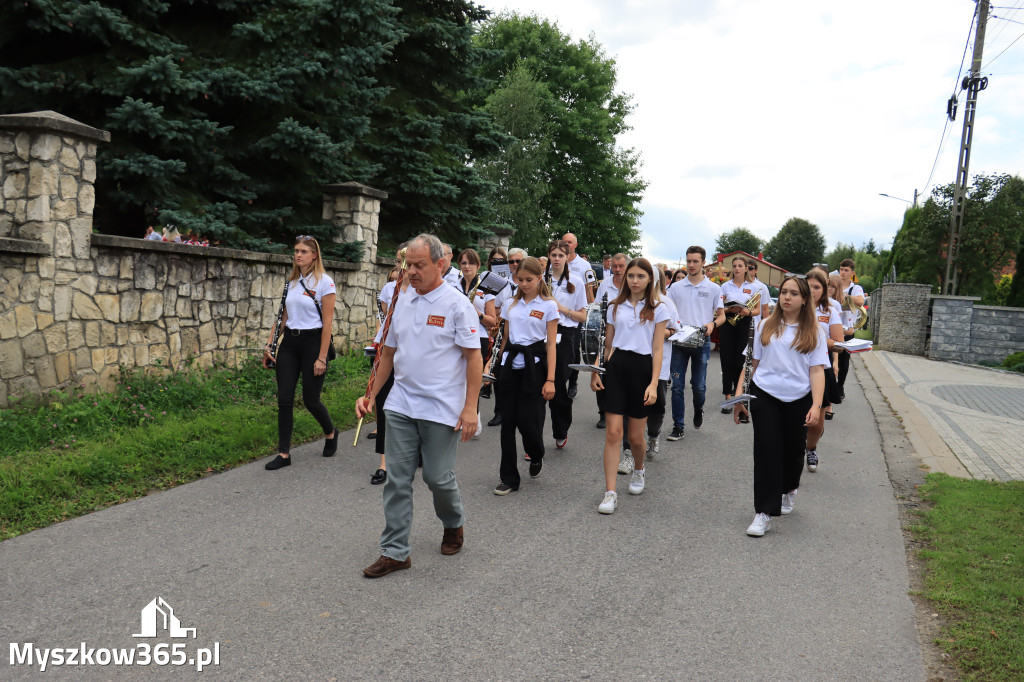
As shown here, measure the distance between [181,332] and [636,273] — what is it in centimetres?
545

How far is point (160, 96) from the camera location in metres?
9.91

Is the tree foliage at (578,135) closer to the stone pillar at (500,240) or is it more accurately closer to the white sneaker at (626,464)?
the stone pillar at (500,240)

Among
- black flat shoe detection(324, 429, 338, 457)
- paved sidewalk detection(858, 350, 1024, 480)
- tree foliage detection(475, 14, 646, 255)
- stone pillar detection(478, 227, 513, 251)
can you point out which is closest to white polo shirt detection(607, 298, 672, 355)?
black flat shoe detection(324, 429, 338, 457)

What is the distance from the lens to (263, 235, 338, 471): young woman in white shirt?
6.95 m

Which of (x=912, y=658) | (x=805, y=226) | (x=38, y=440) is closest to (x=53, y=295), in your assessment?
(x=38, y=440)

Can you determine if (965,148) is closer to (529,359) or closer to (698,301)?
(698,301)

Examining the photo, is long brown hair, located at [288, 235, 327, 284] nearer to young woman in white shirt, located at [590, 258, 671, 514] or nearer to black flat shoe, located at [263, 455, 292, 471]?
black flat shoe, located at [263, 455, 292, 471]

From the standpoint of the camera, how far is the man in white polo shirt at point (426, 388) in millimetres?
4551

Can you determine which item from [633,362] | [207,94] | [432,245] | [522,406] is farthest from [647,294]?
[207,94]

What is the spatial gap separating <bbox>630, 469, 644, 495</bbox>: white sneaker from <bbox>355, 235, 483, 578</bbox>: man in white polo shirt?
2.27 meters

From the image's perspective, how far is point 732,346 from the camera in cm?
1060

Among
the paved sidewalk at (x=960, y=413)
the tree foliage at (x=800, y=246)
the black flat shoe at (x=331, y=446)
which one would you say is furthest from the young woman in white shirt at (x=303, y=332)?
the tree foliage at (x=800, y=246)

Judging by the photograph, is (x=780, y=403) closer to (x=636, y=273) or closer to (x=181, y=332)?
(x=636, y=273)

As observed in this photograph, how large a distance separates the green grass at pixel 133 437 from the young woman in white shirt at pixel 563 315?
7.72 feet
